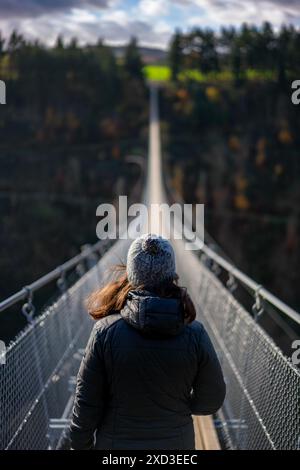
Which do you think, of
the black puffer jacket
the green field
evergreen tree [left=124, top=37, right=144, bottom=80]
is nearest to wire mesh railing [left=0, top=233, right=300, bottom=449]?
the black puffer jacket

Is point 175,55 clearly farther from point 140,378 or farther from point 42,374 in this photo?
point 140,378

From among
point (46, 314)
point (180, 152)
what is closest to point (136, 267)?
point (46, 314)

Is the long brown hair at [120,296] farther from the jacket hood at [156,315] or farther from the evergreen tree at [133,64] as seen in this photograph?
the evergreen tree at [133,64]

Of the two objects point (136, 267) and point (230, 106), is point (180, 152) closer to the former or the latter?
point (230, 106)

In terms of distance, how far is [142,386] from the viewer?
131 centimetres

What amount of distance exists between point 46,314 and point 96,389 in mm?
945

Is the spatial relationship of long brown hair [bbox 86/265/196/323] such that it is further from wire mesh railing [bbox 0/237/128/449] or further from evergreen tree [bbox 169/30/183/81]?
evergreen tree [bbox 169/30/183/81]

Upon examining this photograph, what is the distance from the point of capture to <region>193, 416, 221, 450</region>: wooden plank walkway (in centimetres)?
250

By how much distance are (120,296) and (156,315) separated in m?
0.13

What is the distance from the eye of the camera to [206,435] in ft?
8.48

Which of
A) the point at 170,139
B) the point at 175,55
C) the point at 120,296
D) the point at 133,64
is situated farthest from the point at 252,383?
the point at 175,55
